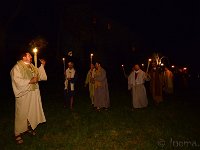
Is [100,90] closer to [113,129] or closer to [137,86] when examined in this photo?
[137,86]

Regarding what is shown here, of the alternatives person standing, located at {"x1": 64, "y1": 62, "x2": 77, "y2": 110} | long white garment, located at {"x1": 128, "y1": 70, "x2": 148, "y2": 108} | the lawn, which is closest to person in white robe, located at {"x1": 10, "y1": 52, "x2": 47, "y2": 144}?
the lawn

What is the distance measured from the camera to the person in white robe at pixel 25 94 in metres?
9.14

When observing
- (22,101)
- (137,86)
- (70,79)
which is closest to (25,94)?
(22,101)

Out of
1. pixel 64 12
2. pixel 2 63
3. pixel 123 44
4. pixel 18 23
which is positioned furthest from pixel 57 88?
pixel 123 44

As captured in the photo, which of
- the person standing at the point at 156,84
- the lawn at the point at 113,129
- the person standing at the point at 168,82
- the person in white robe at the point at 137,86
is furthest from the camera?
the person standing at the point at 168,82

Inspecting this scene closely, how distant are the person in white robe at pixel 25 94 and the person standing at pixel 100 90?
4.96m

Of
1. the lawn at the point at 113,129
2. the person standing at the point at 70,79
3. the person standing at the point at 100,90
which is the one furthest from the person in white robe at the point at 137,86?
the person standing at the point at 70,79

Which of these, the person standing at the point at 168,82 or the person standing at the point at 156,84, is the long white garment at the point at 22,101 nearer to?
the person standing at the point at 156,84

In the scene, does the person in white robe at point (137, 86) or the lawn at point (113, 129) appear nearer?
the lawn at point (113, 129)

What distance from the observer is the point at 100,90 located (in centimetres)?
1452

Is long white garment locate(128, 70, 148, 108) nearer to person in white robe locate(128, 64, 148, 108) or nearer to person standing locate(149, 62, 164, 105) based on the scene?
person in white robe locate(128, 64, 148, 108)

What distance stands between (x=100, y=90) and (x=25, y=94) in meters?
5.63

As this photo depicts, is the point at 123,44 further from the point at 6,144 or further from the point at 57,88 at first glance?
the point at 6,144

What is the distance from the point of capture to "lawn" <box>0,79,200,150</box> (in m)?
9.05
